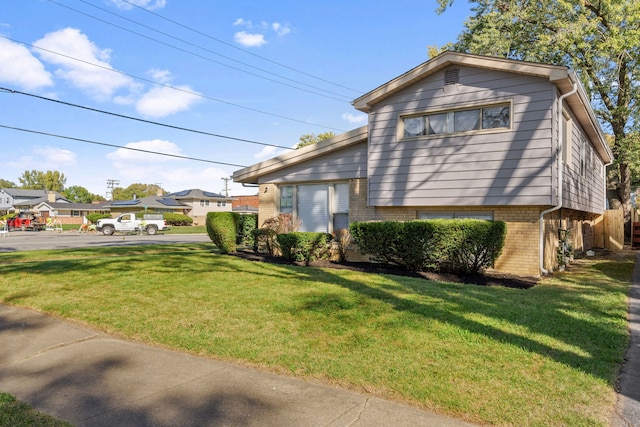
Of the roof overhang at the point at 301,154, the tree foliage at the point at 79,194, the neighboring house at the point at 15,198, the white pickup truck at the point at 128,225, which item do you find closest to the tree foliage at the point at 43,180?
the tree foliage at the point at 79,194

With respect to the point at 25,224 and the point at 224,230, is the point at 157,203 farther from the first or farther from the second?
the point at 224,230

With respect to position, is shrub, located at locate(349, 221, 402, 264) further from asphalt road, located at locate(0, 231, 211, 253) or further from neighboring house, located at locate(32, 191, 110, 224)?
neighboring house, located at locate(32, 191, 110, 224)

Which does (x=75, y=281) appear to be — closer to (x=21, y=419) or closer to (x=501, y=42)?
(x=21, y=419)

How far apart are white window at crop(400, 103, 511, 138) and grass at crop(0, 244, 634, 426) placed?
167 inches

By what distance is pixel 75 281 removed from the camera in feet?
27.7

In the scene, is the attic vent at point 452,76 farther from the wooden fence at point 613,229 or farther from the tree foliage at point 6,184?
the tree foliage at point 6,184

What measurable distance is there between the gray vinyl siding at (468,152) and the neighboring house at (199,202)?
50.4 m

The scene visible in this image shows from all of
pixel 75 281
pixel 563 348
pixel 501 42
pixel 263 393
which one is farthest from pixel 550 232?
pixel 501 42

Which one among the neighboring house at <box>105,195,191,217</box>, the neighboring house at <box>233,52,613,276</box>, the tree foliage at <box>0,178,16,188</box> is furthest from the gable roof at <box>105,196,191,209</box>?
the tree foliage at <box>0,178,16,188</box>

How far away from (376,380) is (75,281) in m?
7.26

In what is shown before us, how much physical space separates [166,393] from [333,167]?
10.1 metres

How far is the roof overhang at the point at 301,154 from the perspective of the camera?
12.7 m

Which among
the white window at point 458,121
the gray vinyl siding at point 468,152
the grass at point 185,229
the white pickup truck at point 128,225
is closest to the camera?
the gray vinyl siding at point 468,152

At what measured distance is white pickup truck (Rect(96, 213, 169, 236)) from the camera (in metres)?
33.3
